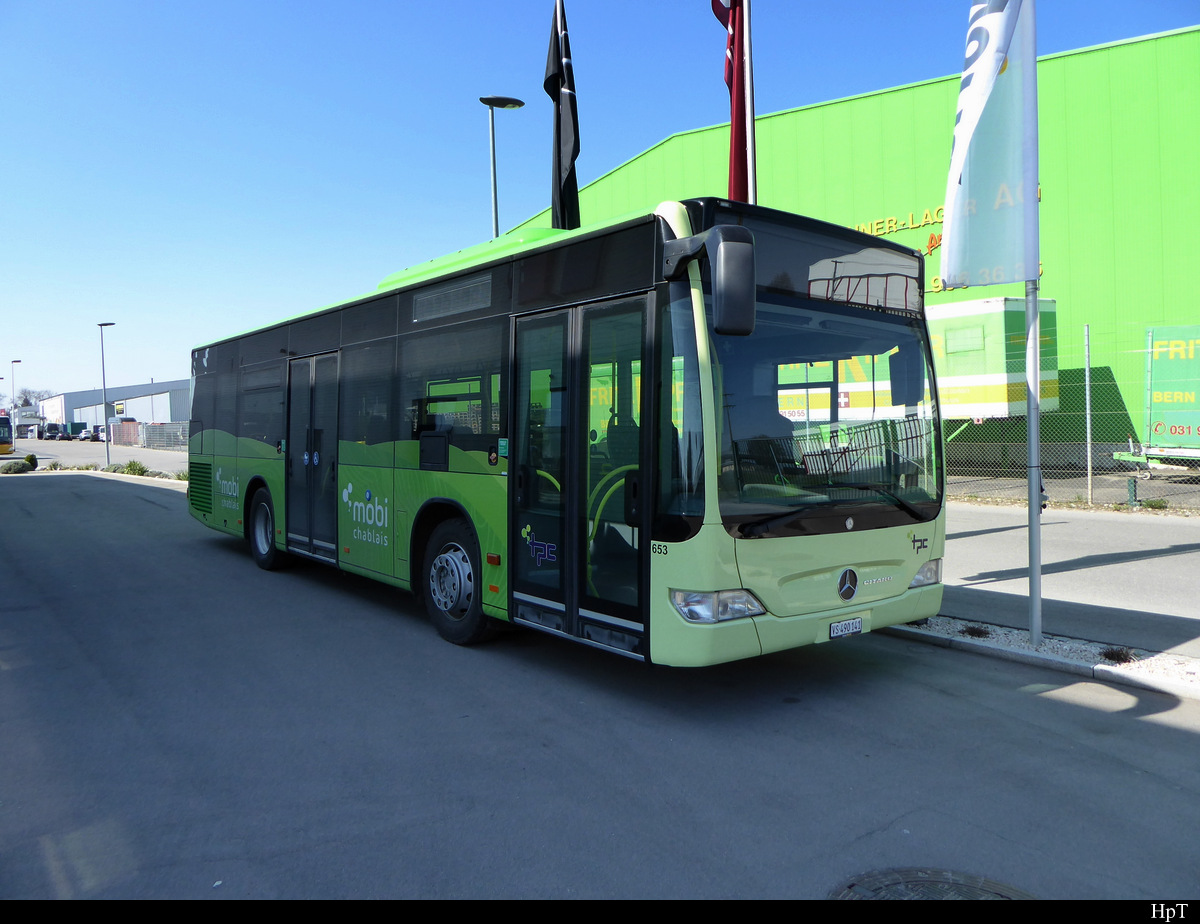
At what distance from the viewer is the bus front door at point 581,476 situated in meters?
5.18

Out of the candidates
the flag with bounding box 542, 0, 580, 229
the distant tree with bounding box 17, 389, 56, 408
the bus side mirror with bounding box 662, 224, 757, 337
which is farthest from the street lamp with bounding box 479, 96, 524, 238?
the distant tree with bounding box 17, 389, 56, 408

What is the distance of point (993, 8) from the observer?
641 cm

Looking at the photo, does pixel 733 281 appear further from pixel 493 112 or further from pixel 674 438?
pixel 493 112

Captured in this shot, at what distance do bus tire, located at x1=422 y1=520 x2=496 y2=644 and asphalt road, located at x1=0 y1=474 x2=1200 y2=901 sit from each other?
0.55 feet

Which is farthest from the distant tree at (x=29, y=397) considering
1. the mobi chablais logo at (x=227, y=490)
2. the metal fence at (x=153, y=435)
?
the mobi chablais logo at (x=227, y=490)

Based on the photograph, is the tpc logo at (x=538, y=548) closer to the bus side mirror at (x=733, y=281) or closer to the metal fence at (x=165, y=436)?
the bus side mirror at (x=733, y=281)

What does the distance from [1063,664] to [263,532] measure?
8.86m

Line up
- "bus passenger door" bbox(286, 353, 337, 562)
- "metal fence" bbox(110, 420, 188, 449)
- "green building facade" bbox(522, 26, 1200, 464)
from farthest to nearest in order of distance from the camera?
"metal fence" bbox(110, 420, 188, 449)
"green building facade" bbox(522, 26, 1200, 464)
"bus passenger door" bbox(286, 353, 337, 562)

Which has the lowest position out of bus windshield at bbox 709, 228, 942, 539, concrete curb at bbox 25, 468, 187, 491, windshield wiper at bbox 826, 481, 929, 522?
concrete curb at bbox 25, 468, 187, 491

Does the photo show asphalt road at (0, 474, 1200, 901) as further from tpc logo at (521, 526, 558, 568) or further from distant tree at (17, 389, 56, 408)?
distant tree at (17, 389, 56, 408)

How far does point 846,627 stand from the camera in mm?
5355

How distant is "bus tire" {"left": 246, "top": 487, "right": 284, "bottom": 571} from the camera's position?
10.4 metres

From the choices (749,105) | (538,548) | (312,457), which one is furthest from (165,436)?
(538,548)

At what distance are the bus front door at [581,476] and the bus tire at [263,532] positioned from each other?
536 centimetres
